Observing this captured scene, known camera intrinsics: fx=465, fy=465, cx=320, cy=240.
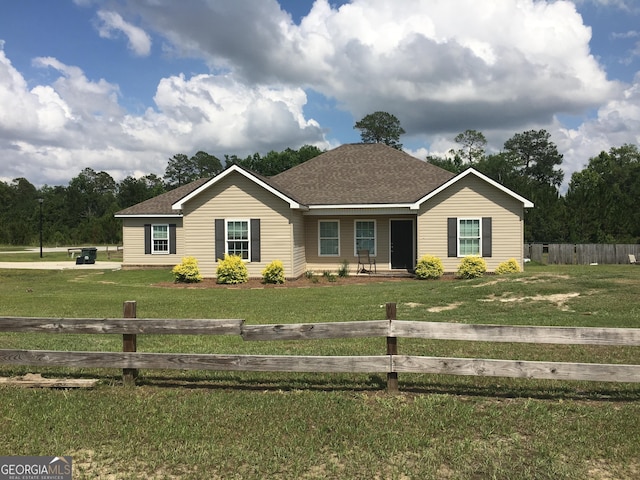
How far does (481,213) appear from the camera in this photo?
2002 centimetres

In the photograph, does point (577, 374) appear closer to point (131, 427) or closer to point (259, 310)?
point (131, 427)

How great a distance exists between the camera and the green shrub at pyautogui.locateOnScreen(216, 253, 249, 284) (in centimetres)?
1902

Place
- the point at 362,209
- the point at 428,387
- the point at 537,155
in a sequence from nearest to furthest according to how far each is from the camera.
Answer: the point at 428,387 < the point at 362,209 < the point at 537,155

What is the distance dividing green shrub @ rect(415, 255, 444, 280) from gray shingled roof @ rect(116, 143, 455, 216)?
292cm

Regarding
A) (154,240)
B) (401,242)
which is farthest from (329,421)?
(154,240)

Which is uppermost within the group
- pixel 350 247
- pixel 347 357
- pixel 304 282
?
pixel 350 247

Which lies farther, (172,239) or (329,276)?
(172,239)

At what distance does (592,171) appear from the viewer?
73.0 meters

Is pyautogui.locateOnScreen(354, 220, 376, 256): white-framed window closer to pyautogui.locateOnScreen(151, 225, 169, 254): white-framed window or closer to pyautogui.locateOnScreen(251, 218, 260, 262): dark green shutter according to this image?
pyautogui.locateOnScreen(251, 218, 260, 262): dark green shutter

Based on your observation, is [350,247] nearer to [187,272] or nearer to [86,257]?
[187,272]

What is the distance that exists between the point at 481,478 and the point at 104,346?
6.73 metres

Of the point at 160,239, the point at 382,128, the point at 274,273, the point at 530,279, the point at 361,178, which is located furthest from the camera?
the point at 382,128

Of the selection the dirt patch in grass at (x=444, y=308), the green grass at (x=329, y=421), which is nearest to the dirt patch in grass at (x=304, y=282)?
the dirt patch in grass at (x=444, y=308)

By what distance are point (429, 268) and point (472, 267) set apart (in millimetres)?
1728
